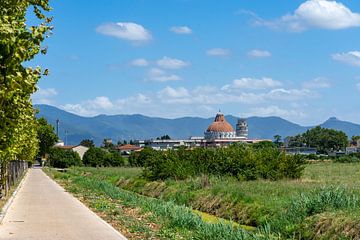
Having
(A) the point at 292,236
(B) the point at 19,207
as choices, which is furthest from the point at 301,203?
(B) the point at 19,207

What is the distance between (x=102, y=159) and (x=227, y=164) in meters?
65.1

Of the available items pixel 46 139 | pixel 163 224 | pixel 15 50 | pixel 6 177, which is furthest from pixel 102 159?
pixel 15 50

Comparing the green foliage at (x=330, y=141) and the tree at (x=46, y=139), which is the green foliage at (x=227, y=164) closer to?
the tree at (x=46, y=139)

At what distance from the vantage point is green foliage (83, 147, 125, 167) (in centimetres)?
10269

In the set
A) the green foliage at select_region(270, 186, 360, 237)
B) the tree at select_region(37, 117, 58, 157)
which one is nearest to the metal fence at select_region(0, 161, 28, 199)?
the green foliage at select_region(270, 186, 360, 237)

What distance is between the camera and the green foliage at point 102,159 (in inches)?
4043

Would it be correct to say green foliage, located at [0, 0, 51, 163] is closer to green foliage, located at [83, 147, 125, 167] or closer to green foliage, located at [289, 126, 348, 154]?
green foliage, located at [83, 147, 125, 167]

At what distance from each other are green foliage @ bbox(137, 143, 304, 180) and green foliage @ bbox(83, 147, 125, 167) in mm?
53650

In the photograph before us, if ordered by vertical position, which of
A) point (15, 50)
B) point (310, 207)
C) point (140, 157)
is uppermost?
point (15, 50)

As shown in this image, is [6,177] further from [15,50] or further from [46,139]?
[46,139]

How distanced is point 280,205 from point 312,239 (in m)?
4.43

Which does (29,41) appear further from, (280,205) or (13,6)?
(280,205)

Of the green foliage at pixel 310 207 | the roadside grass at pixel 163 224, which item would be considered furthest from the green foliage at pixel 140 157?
the green foliage at pixel 310 207

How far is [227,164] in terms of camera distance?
42.3 m
